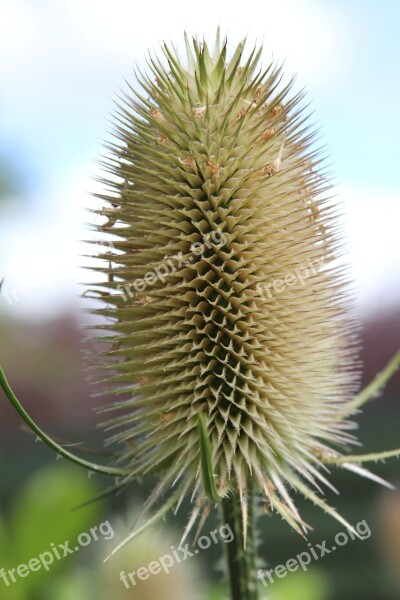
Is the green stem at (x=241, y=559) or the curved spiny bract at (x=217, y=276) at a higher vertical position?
the curved spiny bract at (x=217, y=276)

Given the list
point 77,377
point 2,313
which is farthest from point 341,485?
point 2,313

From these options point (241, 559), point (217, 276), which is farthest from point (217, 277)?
point (241, 559)

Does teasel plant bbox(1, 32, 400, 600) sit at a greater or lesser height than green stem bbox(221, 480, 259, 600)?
greater

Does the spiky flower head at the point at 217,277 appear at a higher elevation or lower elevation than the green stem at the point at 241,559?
higher

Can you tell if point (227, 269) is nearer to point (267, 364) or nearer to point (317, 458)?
point (267, 364)

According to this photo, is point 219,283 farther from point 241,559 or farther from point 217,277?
point 241,559
